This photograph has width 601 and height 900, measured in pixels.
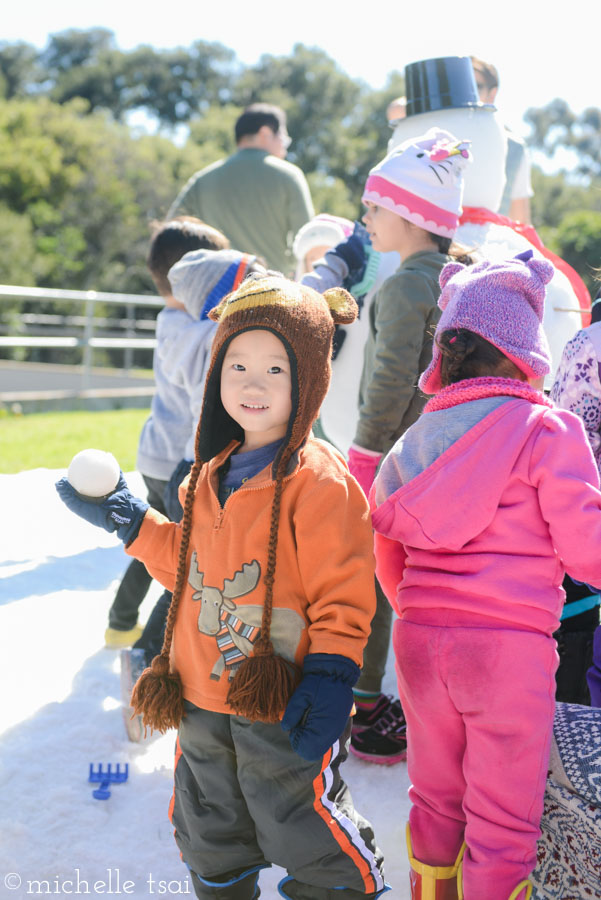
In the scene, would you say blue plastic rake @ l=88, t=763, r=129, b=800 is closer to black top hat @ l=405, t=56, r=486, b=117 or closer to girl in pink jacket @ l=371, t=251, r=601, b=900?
girl in pink jacket @ l=371, t=251, r=601, b=900

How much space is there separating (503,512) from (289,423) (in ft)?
1.38

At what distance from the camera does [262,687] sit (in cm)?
151

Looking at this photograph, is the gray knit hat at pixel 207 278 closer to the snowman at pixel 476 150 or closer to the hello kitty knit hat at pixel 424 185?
Answer: the hello kitty knit hat at pixel 424 185

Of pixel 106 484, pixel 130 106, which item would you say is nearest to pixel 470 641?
pixel 106 484

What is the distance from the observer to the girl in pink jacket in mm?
1547

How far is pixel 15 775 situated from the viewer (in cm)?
227

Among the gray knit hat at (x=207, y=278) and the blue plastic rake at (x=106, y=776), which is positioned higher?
the gray knit hat at (x=207, y=278)

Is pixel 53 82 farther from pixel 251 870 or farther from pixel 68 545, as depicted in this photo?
pixel 251 870

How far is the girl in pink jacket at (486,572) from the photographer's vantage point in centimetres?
155

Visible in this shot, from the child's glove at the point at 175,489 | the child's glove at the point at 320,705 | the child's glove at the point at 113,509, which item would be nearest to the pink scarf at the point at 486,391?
the child's glove at the point at 320,705

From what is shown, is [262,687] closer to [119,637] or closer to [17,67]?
[119,637]

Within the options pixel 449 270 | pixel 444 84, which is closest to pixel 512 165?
pixel 444 84

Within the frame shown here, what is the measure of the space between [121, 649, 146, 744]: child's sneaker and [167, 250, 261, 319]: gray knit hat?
101 cm

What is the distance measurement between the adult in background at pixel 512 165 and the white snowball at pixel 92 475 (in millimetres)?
2303
